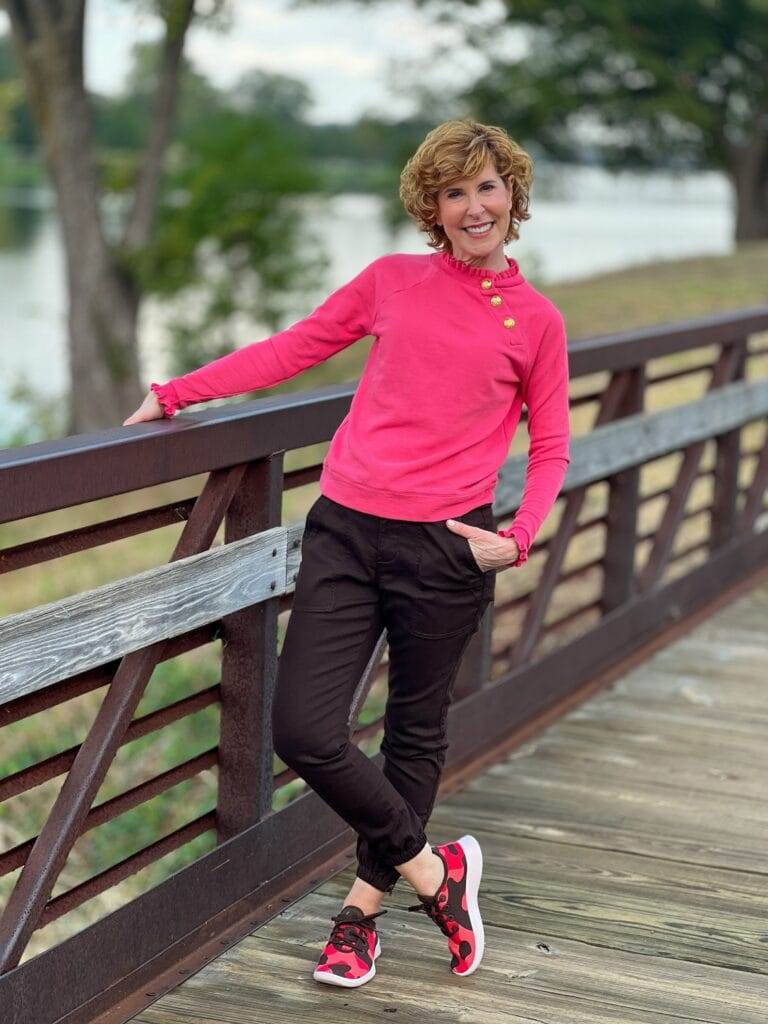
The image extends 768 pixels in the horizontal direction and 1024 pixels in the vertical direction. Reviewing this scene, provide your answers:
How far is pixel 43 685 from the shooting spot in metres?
2.63

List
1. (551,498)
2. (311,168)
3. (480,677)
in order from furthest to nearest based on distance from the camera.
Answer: (311,168)
(480,677)
(551,498)

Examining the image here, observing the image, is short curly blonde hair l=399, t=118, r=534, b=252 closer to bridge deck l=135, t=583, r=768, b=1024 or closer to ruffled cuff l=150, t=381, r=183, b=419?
ruffled cuff l=150, t=381, r=183, b=419

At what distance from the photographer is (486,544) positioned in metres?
2.84

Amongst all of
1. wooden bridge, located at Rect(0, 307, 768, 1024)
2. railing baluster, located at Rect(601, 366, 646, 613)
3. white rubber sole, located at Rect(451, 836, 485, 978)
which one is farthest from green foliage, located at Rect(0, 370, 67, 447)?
white rubber sole, located at Rect(451, 836, 485, 978)

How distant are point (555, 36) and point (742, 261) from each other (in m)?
8.23

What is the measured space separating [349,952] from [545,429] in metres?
1.13

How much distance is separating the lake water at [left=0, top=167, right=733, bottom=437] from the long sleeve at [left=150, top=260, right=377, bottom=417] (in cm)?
50

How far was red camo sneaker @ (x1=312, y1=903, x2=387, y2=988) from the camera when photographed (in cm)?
309

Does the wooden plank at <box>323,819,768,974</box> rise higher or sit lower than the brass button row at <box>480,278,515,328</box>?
lower

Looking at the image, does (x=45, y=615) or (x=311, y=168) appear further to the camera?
(x=311, y=168)

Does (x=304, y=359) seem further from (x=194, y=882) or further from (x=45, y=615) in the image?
(x=194, y=882)

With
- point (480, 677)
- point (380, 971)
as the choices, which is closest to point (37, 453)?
point (380, 971)

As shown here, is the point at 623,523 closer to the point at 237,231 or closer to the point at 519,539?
the point at 519,539

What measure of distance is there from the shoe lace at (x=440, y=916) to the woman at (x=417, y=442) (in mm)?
213
